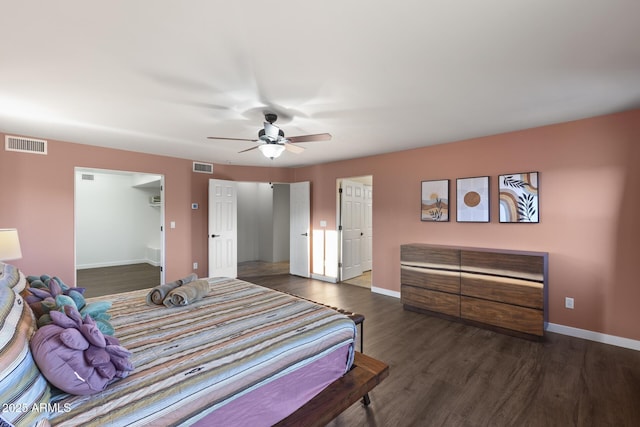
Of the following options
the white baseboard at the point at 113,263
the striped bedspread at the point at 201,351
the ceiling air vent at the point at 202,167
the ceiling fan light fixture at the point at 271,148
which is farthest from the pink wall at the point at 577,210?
the white baseboard at the point at 113,263

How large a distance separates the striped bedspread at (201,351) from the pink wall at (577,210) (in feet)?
9.10

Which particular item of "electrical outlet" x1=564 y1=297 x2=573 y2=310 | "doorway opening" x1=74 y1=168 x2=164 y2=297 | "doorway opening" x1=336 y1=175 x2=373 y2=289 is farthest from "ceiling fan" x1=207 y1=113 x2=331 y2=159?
"doorway opening" x1=74 y1=168 x2=164 y2=297

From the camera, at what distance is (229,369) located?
137 centimetres

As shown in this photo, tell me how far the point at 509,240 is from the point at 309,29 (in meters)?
3.42

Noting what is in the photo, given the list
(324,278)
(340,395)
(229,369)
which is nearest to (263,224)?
(324,278)

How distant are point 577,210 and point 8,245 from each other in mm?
5524

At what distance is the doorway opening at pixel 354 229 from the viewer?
5.63 metres

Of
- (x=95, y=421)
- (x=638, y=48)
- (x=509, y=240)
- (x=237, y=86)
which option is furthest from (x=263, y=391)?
(x=509, y=240)

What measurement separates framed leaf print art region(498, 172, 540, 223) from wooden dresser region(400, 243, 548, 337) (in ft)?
1.51

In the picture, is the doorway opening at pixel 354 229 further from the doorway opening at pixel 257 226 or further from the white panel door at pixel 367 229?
the doorway opening at pixel 257 226

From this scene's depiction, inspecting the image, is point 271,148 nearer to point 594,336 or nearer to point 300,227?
point 300,227

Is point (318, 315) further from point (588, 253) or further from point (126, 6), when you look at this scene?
point (588, 253)

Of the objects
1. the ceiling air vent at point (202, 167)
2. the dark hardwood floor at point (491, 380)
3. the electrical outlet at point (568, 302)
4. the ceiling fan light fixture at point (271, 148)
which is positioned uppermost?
the ceiling air vent at point (202, 167)

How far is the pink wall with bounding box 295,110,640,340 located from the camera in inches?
113
